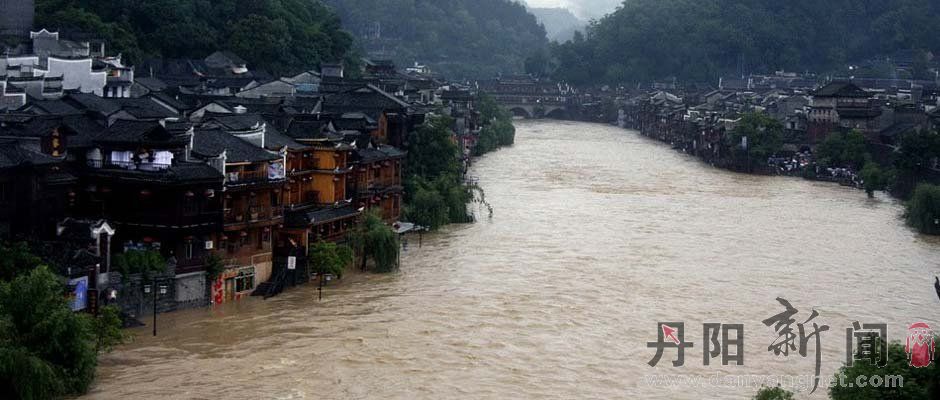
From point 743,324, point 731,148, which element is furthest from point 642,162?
point 743,324

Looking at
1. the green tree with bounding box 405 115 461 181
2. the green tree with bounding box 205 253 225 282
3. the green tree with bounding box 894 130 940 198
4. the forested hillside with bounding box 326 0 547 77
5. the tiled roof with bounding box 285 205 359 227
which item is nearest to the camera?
the green tree with bounding box 205 253 225 282

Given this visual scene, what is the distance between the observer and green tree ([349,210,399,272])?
2605 centimetres

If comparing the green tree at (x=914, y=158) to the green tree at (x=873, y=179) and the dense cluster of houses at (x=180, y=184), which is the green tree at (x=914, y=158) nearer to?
the green tree at (x=873, y=179)

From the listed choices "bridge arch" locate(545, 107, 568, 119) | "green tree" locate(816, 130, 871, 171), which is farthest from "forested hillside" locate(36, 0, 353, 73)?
"bridge arch" locate(545, 107, 568, 119)

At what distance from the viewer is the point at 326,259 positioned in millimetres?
24266

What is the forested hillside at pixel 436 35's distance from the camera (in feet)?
380

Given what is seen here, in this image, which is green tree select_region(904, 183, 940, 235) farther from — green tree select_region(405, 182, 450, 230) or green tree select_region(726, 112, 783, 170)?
green tree select_region(726, 112, 783, 170)

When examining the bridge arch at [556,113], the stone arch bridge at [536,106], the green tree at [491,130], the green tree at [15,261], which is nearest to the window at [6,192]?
the green tree at [15,261]

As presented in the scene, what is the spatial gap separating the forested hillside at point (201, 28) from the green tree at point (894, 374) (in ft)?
116

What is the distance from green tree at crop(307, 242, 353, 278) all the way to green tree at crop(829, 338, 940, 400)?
38.8ft

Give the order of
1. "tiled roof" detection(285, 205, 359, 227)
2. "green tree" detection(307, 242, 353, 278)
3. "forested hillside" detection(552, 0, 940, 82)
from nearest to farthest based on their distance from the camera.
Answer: "green tree" detection(307, 242, 353, 278) < "tiled roof" detection(285, 205, 359, 227) < "forested hillside" detection(552, 0, 940, 82)

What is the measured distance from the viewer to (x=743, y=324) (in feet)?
73.1

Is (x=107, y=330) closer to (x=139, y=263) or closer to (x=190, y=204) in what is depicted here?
(x=139, y=263)

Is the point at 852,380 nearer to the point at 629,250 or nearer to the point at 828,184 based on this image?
the point at 629,250
